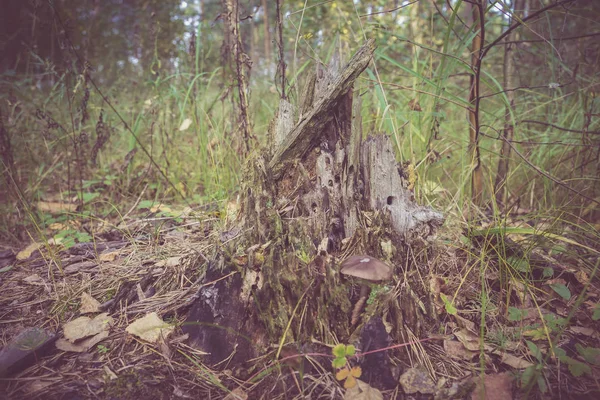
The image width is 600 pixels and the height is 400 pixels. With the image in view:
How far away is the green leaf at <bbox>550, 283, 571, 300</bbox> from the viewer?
1.46 m

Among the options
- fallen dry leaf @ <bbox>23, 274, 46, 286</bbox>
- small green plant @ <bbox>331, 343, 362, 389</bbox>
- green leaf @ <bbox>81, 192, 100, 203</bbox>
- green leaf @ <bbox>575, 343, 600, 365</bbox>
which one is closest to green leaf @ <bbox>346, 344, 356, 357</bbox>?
small green plant @ <bbox>331, 343, 362, 389</bbox>

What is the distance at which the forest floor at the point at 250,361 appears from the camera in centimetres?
114

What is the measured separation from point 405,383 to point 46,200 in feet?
10.3

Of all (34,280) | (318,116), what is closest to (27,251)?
(34,280)

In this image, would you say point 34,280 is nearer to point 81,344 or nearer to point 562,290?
point 81,344

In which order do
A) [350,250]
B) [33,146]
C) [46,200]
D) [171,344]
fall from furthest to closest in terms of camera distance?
[33,146]
[46,200]
[350,250]
[171,344]

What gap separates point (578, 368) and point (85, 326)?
187 cm

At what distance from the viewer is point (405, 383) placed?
1139 mm

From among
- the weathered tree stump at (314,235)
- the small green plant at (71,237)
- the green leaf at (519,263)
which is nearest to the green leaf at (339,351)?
the weathered tree stump at (314,235)

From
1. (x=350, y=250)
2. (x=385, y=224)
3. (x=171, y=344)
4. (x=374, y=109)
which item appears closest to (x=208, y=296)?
Result: (x=171, y=344)

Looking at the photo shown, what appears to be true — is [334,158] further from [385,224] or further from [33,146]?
[33,146]

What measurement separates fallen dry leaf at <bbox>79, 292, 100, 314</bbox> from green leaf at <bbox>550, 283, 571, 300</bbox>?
2.06 metres

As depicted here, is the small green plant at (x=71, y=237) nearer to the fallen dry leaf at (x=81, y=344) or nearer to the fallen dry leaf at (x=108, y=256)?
the fallen dry leaf at (x=108, y=256)

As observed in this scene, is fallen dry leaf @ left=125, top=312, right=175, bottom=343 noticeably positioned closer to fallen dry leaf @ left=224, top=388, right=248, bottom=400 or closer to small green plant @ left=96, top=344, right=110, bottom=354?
small green plant @ left=96, top=344, right=110, bottom=354
